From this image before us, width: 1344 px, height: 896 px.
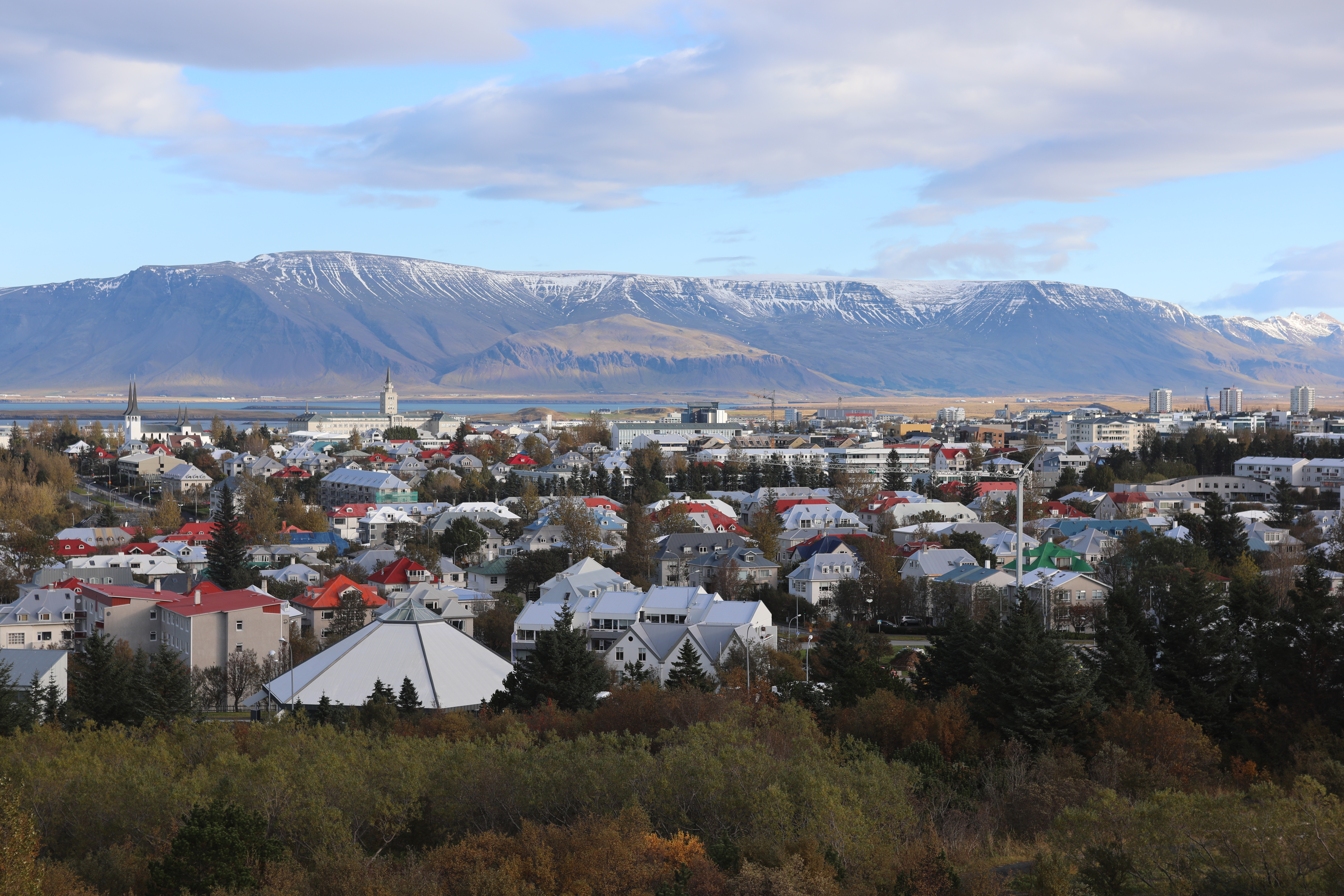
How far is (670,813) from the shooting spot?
18766 mm

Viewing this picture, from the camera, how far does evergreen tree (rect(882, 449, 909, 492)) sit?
3622 inches

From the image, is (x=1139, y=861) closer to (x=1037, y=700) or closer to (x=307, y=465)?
(x=1037, y=700)

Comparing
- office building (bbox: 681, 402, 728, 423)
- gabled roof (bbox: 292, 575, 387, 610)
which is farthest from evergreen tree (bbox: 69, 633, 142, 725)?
office building (bbox: 681, 402, 728, 423)

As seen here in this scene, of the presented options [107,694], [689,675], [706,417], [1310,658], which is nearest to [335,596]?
[107,694]

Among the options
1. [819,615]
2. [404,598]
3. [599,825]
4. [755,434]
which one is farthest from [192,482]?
[599,825]

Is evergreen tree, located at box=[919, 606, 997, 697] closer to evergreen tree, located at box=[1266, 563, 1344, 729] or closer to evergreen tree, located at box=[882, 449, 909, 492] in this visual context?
evergreen tree, located at box=[1266, 563, 1344, 729]

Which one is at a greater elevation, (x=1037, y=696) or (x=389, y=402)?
(x=389, y=402)

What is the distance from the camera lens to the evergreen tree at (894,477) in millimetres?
92000

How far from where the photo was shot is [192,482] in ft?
316

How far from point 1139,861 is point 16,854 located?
489 inches

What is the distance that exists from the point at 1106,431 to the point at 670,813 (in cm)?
13694

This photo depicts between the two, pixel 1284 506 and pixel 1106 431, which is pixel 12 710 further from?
pixel 1106 431

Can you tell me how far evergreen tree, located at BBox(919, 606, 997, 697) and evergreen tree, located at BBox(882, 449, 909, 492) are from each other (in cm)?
5668

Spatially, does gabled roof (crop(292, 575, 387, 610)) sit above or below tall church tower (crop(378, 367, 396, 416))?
below
